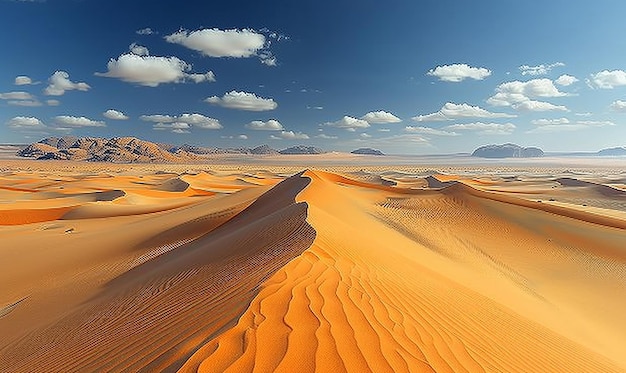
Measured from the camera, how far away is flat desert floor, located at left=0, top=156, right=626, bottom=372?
3.52m

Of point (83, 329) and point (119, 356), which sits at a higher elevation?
point (119, 356)

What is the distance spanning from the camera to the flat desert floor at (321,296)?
3.52 metres

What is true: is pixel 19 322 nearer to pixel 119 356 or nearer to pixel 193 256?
pixel 193 256

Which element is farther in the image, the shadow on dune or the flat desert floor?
the shadow on dune

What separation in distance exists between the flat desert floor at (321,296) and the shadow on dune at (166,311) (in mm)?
34

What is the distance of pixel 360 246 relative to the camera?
8.42 m

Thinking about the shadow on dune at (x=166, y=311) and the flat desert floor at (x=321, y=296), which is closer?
the flat desert floor at (x=321, y=296)

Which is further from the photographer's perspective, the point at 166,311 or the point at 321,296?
the point at 166,311

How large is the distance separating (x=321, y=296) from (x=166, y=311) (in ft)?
7.04

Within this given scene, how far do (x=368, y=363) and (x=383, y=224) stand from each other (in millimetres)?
12624

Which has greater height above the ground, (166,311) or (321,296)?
(321,296)

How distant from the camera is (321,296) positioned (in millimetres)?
4500

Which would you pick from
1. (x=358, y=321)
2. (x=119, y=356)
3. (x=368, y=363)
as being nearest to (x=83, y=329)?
(x=119, y=356)

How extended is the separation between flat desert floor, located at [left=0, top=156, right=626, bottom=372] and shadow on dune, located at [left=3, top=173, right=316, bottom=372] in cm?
3
